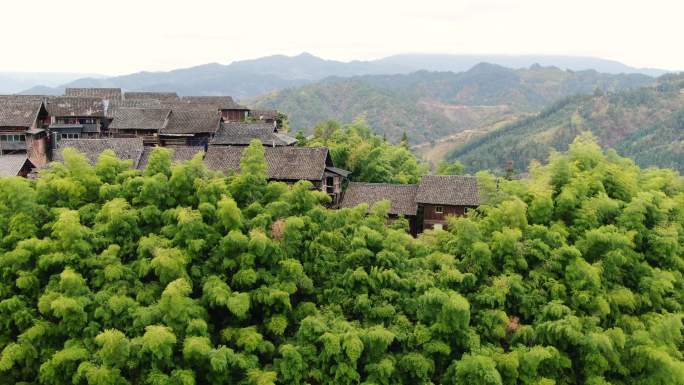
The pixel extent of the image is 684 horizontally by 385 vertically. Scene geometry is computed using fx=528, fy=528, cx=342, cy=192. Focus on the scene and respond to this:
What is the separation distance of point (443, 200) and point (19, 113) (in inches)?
1107

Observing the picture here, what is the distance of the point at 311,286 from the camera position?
19.1 m

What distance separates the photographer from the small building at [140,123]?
37.1 meters

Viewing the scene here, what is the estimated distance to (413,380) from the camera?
17438 millimetres

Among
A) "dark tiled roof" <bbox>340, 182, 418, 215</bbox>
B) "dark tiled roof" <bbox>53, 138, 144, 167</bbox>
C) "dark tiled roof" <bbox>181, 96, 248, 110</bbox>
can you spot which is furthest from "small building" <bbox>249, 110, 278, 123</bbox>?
"dark tiled roof" <bbox>340, 182, 418, 215</bbox>

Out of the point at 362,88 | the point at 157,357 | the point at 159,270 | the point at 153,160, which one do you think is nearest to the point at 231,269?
the point at 159,270

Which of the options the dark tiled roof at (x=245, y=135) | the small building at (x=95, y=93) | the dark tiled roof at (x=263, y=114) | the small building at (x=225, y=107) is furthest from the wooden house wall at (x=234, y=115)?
the dark tiled roof at (x=245, y=135)

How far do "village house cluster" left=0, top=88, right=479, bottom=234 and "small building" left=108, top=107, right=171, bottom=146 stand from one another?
2.8 inches

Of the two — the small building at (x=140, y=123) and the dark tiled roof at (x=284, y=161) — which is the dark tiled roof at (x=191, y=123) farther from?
the dark tiled roof at (x=284, y=161)

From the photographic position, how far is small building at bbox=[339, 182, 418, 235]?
28.1 metres

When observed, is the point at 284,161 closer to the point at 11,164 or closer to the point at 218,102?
the point at 11,164

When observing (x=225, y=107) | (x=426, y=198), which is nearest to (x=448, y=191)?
(x=426, y=198)

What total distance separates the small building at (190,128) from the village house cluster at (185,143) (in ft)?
0.23

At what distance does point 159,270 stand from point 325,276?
5.93 meters

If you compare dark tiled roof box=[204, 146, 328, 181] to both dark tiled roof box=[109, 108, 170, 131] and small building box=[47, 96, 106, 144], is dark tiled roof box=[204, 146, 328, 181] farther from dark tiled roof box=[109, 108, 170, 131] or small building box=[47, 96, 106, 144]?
small building box=[47, 96, 106, 144]
